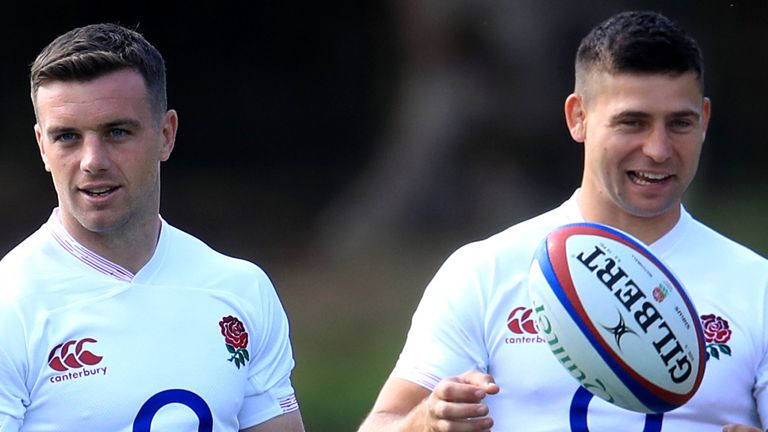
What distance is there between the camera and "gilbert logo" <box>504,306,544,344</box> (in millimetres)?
4098

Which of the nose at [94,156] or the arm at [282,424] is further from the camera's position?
the arm at [282,424]

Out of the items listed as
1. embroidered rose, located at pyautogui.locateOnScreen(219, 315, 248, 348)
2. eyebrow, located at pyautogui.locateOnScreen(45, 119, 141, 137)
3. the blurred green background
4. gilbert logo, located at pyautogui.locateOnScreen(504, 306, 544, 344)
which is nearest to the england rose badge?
embroidered rose, located at pyautogui.locateOnScreen(219, 315, 248, 348)

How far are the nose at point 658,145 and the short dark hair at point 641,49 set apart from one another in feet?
0.57

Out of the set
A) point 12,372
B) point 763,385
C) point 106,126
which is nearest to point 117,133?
point 106,126

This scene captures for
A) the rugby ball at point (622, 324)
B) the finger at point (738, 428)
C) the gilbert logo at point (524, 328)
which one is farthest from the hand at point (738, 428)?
the gilbert logo at point (524, 328)

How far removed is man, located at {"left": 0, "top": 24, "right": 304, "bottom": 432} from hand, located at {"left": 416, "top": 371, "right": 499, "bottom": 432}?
639 mm

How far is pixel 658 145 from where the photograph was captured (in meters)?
4.03

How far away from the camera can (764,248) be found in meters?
8.12

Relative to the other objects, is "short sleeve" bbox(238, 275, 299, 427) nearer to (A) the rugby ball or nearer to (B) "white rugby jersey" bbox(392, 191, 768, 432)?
(B) "white rugby jersey" bbox(392, 191, 768, 432)

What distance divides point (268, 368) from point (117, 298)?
481 millimetres

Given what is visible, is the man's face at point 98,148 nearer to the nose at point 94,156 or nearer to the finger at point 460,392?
the nose at point 94,156

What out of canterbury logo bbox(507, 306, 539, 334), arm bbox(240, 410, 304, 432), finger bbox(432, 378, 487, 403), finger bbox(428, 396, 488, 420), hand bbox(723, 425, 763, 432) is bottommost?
hand bbox(723, 425, 763, 432)

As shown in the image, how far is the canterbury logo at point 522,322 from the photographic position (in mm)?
4098

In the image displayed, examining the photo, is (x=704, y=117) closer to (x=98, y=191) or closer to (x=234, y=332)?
(x=234, y=332)
